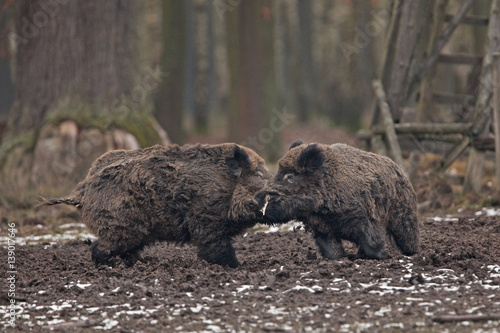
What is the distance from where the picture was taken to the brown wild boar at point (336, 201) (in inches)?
305

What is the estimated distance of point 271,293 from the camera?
6.52 m

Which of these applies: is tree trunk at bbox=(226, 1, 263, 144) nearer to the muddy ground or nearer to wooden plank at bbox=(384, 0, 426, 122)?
wooden plank at bbox=(384, 0, 426, 122)

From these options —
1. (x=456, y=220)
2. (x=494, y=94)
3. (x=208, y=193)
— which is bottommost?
(x=456, y=220)

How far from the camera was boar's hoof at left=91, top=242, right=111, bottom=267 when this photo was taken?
7.96 metres

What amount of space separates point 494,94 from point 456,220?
2226 millimetres

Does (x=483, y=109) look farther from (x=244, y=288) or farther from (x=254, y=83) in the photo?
(x=254, y=83)

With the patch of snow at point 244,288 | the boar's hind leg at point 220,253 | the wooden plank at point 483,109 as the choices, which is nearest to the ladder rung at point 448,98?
the wooden plank at point 483,109

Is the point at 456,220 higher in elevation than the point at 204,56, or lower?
lower

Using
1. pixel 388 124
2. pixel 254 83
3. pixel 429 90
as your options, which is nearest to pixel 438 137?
pixel 388 124

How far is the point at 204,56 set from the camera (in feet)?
105

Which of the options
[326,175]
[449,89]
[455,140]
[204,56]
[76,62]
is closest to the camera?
[326,175]

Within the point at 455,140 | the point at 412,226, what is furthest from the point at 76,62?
the point at 412,226

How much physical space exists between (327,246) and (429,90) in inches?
311

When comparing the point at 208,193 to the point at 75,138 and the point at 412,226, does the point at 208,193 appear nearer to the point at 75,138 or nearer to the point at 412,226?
the point at 412,226
